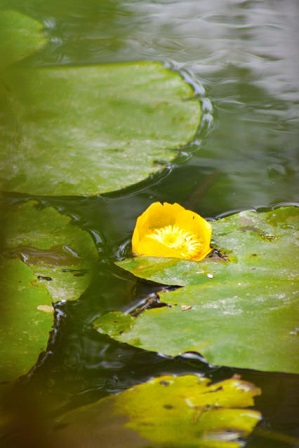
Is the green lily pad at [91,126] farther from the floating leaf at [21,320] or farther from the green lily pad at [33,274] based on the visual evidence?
the floating leaf at [21,320]

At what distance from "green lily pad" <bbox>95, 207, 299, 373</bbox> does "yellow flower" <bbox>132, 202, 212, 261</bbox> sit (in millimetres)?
22

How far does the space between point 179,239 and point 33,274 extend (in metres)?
0.24

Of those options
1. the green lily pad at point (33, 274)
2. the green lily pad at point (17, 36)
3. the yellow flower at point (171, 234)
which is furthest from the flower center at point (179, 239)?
the green lily pad at point (17, 36)

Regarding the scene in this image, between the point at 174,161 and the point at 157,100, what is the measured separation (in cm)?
26

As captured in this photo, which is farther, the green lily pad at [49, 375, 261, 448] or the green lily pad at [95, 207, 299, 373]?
the green lily pad at [95, 207, 299, 373]

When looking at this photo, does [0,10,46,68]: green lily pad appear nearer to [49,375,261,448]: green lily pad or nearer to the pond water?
the pond water

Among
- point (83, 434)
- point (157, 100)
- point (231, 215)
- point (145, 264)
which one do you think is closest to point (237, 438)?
point (83, 434)

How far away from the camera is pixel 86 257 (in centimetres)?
105

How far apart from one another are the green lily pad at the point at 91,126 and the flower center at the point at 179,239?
0.63ft

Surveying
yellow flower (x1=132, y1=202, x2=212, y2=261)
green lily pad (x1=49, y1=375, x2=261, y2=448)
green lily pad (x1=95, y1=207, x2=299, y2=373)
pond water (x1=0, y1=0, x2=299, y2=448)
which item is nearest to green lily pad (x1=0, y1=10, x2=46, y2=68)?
pond water (x1=0, y1=0, x2=299, y2=448)

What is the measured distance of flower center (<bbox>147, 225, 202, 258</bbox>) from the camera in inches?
41.3

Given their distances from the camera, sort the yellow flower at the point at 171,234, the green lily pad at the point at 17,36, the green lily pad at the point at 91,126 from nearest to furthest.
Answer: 1. the yellow flower at the point at 171,234
2. the green lily pad at the point at 91,126
3. the green lily pad at the point at 17,36

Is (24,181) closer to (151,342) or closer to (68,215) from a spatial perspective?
(68,215)

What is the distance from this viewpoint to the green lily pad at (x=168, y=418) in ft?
2.39
